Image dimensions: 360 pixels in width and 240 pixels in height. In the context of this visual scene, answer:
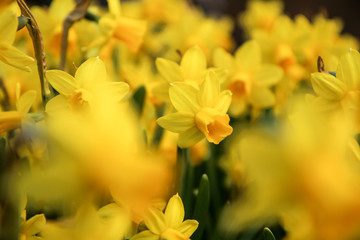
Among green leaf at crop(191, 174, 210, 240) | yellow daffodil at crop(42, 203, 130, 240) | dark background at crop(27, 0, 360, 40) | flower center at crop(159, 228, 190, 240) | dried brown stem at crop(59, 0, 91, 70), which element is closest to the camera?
yellow daffodil at crop(42, 203, 130, 240)

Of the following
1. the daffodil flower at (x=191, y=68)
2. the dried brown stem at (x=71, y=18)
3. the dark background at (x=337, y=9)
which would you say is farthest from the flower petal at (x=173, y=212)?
the dark background at (x=337, y=9)

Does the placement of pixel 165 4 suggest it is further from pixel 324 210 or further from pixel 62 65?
pixel 324 210

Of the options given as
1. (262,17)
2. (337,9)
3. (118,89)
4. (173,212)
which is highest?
(118,89)

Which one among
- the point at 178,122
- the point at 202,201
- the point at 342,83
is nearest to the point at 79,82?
the point at 178,122

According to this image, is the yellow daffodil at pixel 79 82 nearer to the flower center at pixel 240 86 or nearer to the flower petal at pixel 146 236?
the flower petal at pixel 146 236

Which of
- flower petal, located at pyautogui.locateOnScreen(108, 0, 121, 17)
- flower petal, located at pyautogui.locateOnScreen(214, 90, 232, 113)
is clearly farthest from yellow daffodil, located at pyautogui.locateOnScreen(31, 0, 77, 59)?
flower petal, located at pyautogui.locateOnScreen(214, 90, 232, 113)

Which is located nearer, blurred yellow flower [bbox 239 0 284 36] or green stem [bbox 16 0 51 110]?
green stem [bbox 16 0 51 110]

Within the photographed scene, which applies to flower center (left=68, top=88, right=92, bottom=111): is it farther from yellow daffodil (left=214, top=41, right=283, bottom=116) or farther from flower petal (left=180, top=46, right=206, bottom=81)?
yellow daffodil (left=214, top=41, right=283, bottom=116)

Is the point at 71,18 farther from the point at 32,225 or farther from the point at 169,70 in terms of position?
the point at 32,225
